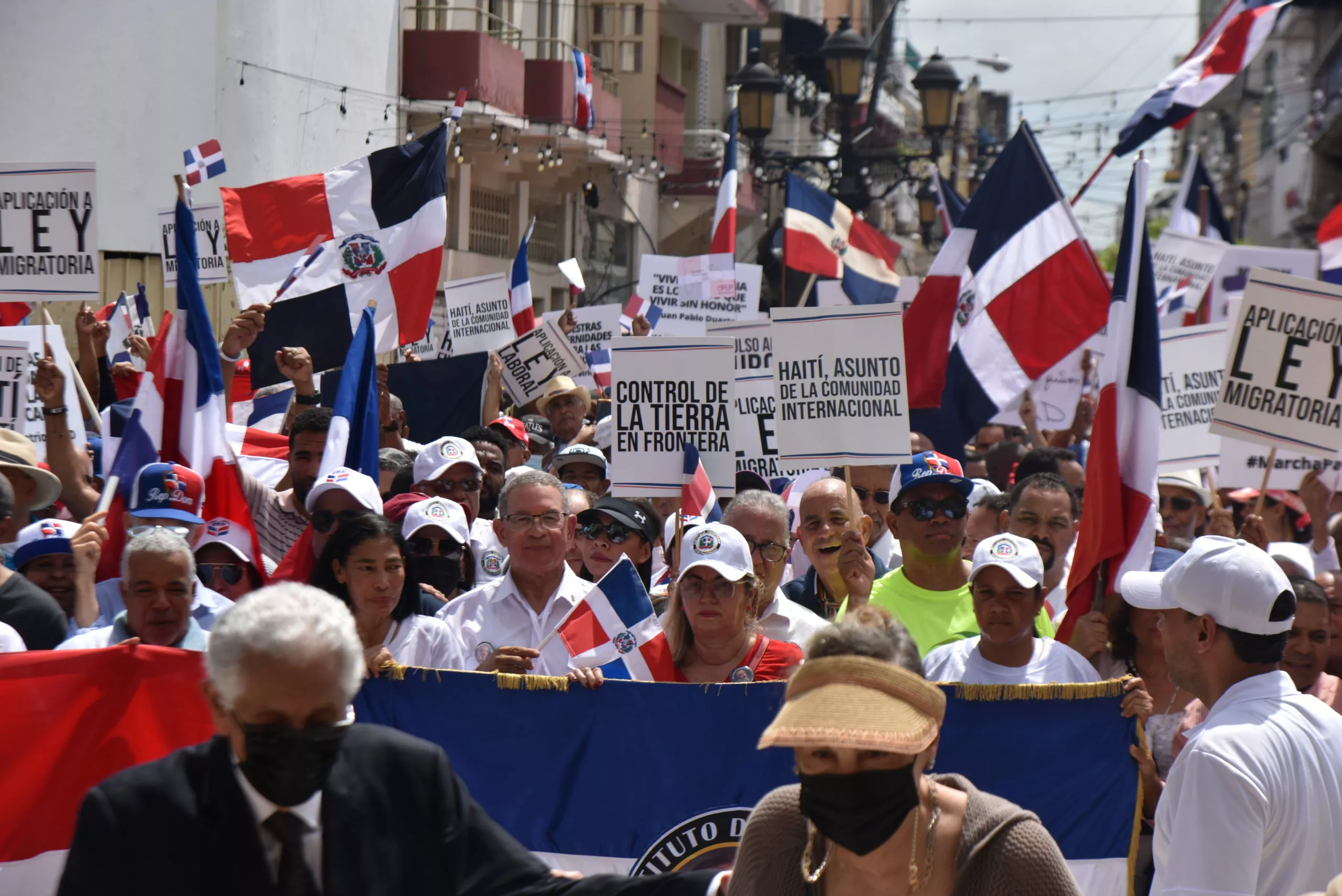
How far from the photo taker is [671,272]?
1353 cm

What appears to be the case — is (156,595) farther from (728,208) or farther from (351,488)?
(728,208)

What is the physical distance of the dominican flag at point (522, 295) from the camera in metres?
13.9

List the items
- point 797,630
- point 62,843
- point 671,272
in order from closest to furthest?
point 62,843 < point 797,630 < point 671,272

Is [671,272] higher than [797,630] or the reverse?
higher

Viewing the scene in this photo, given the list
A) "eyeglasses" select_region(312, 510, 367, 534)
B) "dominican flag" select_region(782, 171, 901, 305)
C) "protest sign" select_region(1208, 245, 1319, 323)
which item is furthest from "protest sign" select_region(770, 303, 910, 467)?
"protest sign" select_region(1208, 245, 1319, 323)

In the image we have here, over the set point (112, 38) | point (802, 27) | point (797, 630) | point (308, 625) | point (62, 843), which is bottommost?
point (62, 843)

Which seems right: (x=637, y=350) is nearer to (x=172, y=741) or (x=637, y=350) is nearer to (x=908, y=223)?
(x=172, y=741)

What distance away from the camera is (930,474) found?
648 centimetres

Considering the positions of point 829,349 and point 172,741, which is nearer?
point 172,741

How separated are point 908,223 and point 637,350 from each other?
54370 millimetres

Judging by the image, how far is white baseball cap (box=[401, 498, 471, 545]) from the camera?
6676 millimetres

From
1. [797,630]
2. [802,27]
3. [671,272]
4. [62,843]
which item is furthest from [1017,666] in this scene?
[802,27]

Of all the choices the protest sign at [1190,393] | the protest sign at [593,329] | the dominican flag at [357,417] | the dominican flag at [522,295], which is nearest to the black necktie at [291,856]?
the dominican flag at [357,417]

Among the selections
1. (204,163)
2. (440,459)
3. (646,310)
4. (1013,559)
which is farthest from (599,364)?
(1013,559)
